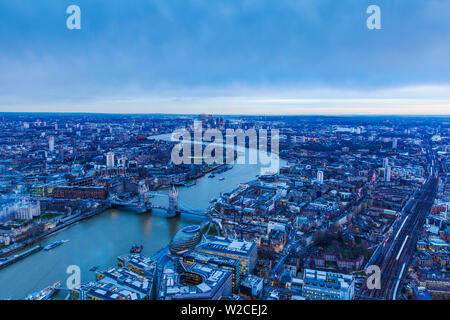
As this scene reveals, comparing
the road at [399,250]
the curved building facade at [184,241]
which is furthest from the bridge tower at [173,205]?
the road at [399,250]

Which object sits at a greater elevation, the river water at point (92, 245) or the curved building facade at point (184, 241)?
the curved building facade at point (184, 241)

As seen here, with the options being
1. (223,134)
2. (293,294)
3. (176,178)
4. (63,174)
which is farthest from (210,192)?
(223,134)

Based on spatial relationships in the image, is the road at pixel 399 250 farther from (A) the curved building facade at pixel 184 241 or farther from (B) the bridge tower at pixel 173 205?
(B) the bridge tower at pixel 173 205

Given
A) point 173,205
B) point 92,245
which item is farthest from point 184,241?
point 173,205

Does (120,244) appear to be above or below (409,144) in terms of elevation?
below

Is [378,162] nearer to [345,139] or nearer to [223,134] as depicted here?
[345,139]
